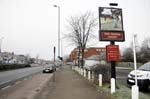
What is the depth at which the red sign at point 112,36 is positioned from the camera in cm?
1672

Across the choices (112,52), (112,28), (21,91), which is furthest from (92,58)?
(112,52)

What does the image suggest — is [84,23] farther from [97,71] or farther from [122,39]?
[122,39]

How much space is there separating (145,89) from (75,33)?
99.8ft

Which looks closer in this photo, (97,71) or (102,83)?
(102,83)

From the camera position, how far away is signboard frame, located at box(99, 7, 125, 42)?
1683cm

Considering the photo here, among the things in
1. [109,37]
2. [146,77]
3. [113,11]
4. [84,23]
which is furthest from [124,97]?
[84,23]

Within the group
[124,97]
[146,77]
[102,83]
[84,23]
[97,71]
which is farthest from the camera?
[84,23]

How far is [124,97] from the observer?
479 inches

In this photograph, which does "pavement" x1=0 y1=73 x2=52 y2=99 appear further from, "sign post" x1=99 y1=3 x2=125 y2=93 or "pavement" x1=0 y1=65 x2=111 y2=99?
"sign post" x1=99 y1=3 x2=125 y2=93

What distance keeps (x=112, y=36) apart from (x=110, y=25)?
0.72m

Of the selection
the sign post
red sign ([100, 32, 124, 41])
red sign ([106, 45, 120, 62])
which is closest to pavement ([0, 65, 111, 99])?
red sign ([106, 45, 120, 62])

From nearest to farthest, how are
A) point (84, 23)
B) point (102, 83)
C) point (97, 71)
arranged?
point (102, 83) → point (97, 71) → point (84, 23)

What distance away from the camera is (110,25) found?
16984 millimetres

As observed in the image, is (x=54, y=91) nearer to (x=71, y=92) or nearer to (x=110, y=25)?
(x=71, y=92)
